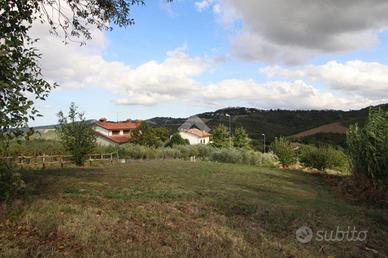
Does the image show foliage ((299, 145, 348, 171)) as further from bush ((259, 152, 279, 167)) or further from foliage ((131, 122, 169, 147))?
foliage ((131, 122, 169, 147))

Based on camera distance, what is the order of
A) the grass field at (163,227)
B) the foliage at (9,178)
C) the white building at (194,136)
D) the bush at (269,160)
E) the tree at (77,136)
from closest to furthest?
the foliage at (9,178), the grass field at (163,227), the tree at (77,136), the bush at (269,160), the white building at (194,136)

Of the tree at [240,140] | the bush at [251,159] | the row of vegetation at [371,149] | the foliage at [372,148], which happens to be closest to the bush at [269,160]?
the bush at [251,159]

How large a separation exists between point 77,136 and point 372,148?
73.1 feet

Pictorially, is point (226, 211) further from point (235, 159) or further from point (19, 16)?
point (235, 159)

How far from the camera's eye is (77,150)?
30.2m

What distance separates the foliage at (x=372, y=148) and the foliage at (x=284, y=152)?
23682mm

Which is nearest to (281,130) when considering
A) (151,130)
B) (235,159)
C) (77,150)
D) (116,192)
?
(151,130)

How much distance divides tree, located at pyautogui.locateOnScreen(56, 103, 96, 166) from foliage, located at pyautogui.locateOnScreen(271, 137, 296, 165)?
74.1 ft

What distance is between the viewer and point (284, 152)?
43594 millimetres

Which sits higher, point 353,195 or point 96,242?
point 96,242

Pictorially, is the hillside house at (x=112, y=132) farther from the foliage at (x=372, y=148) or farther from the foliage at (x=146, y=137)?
the foliage at (x=372, y=148)

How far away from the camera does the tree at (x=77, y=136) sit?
98.9 ft

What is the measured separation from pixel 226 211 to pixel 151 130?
64980mm

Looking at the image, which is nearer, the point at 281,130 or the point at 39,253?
the point at 39,253
